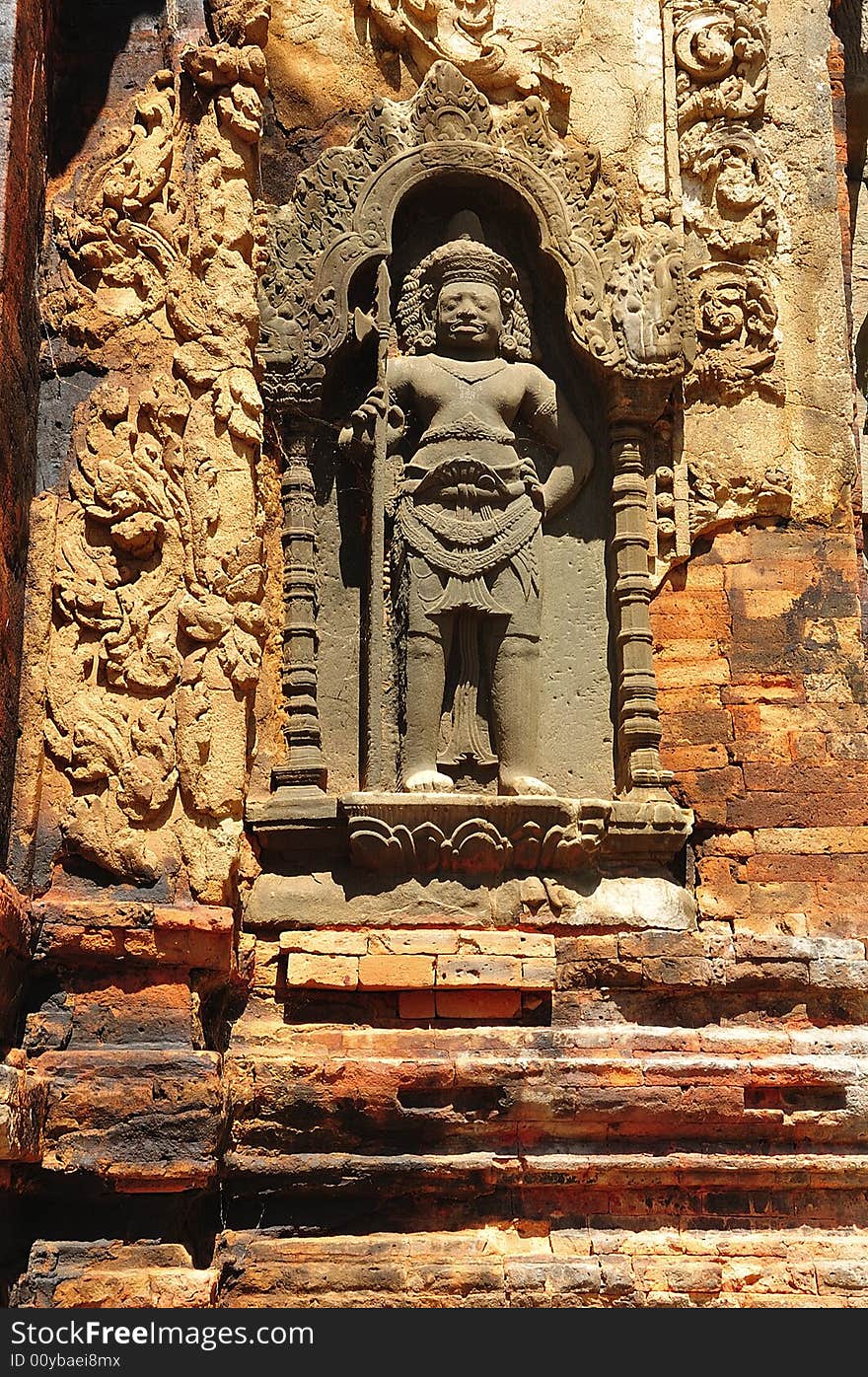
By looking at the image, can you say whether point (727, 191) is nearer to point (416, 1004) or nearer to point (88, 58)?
point (88, 58)

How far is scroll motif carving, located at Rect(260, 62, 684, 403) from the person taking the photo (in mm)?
7000

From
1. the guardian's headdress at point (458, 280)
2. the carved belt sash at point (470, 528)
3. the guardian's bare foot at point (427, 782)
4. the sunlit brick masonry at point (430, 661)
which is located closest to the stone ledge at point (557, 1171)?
the sunlit brick masonry at point (430, 661)

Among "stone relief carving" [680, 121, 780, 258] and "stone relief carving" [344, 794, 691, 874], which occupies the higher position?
"stone relief carving" [680, 121, 780, 258]

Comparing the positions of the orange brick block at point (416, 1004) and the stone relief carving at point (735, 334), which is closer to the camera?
the orange brick block at point (416, 1004)

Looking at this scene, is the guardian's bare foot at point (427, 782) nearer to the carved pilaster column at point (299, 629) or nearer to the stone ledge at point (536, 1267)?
the carved pilaster column at point (299, 629)

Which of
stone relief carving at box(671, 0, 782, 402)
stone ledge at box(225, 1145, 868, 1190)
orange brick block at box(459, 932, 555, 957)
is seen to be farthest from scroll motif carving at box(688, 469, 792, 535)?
stone ledge at box(225, 1145, 868, 1190)

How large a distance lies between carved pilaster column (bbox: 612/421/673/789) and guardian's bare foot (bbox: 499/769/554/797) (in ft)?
1.47

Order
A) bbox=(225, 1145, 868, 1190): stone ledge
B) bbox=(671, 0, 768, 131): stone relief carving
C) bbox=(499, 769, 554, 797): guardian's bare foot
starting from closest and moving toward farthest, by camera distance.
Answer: bbox=(225, 1145, 868, 1190): stone ledge → bbox=(499, 769, 554, 797): guardian's bare foot → bbox=(671, 0, 768, 131): stone relief carving

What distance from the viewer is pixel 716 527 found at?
7.11 metres

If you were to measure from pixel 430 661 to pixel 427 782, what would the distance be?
546mm

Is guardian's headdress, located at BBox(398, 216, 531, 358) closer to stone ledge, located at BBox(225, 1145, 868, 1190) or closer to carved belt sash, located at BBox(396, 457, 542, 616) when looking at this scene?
carved belt sash, located at BBox(396, 457, 542, 616)

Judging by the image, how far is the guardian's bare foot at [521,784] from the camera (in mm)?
6508

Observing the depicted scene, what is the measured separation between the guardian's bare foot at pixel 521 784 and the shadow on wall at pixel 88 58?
3.28 m

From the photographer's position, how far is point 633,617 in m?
6.91
